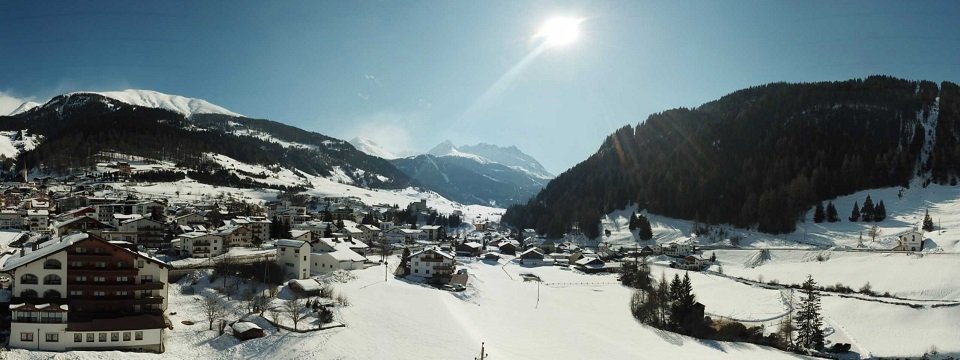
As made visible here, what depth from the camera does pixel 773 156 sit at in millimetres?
119250

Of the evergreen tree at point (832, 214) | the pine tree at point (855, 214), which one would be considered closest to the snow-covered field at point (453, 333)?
the pine tree at point (855, 214)

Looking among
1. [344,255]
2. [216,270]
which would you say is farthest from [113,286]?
[344,255]

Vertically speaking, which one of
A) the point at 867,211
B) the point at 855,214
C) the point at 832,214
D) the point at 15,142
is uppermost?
the point at 15,142

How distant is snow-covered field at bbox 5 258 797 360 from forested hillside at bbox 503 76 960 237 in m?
64.5

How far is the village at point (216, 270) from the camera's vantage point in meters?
29.4

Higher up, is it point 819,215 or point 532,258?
point 819,215

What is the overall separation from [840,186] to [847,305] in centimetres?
7229

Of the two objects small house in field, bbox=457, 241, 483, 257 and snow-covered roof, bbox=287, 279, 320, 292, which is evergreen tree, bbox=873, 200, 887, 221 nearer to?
small house in field, bbox=457, 241, 483, 257

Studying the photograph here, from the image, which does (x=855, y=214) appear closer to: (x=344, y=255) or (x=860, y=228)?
(x=860, y=228)

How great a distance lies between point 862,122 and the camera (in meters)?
120

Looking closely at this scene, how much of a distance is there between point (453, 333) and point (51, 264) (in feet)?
82.6

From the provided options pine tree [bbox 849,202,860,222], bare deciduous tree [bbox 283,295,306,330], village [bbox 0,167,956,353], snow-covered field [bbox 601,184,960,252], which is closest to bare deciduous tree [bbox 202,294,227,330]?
village [bbox 0,167,956,353]

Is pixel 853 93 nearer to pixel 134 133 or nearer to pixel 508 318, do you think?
pixel 508 318

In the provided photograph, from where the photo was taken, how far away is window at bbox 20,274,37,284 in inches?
1180
